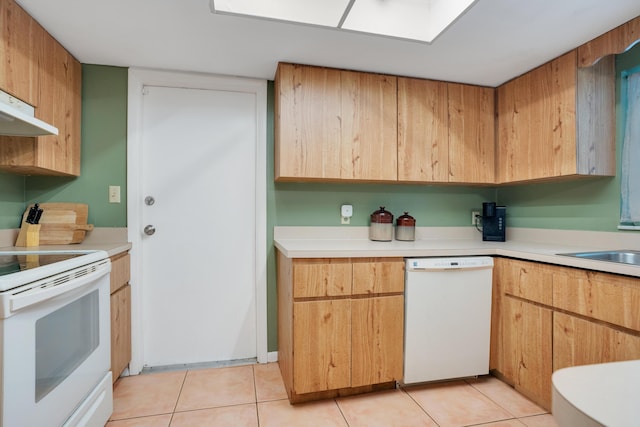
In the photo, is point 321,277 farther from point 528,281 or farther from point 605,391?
point 605,391

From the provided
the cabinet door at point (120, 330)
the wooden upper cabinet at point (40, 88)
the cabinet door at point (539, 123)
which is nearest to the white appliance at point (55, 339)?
the cabinet door at point (120, 330)

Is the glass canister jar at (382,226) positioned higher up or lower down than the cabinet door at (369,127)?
lower down

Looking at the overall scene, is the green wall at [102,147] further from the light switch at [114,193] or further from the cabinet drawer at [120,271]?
the cabinet drawer at [120,271]

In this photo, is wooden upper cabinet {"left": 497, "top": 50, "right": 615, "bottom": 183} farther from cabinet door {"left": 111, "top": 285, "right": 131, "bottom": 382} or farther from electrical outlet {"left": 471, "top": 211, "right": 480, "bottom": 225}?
cabinet door {"left": 111, "top": 285, "right": 131, "bottom": 382}

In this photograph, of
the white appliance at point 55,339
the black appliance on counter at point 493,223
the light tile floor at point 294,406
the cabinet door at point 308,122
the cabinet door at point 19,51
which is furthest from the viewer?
the black appliance on counter at point 493,223

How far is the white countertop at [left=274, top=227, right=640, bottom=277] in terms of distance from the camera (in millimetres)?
1646

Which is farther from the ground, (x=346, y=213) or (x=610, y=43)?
(x=610, y=43)

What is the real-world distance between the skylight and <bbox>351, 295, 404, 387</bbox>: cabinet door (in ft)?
4.77

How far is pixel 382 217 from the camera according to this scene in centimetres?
224

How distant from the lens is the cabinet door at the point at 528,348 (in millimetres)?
1638

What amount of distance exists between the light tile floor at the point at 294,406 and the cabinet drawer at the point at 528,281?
60 centimetres

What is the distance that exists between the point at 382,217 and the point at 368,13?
125 cm

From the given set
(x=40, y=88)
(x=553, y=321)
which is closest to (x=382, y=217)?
(x=553, y=321)

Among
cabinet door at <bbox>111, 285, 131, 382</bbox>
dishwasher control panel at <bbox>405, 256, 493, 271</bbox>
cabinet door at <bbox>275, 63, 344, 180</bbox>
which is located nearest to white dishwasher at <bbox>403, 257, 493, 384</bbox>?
dishwasher control panel at <bbox>405, 256, 493, 271</bbox>
